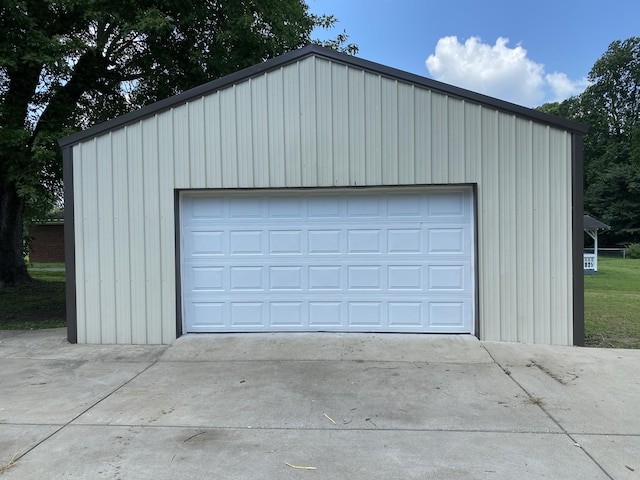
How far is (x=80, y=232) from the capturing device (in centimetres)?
712

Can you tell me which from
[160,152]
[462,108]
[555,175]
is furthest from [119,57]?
[555,175]

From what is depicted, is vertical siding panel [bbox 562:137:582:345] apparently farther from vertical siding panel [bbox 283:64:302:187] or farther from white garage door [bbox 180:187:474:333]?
vertical siding panel [bbox 283:64:302:187]

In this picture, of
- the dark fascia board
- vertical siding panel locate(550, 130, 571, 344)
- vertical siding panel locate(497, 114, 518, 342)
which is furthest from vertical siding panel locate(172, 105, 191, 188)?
vertical siding panel locate(550, 130, 571, 344)

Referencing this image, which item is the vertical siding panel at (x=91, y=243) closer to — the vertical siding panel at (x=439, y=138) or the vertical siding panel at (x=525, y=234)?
the vertical siding panel at (x=439, y=138)

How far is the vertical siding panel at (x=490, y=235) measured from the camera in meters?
6.79

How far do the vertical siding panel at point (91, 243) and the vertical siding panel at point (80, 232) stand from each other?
0.02m

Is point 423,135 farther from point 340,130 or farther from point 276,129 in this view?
point 276,129

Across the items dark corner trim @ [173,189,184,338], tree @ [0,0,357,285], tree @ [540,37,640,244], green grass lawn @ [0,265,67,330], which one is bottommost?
green grass lawn @ [0,265,67,330]

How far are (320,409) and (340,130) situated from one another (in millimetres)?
4061

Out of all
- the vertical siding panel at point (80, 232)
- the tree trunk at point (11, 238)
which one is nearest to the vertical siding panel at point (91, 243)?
the vertical siding panel at point (80, 232)

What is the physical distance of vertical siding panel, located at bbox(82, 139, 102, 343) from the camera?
7094 mm

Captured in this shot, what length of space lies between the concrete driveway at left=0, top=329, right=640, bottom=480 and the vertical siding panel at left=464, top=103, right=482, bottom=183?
7.98 feet

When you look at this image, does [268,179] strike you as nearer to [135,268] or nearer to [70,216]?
[135,268]

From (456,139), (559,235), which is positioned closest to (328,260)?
(456,139)
